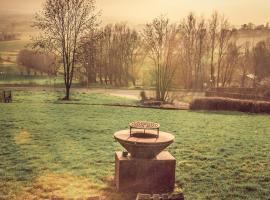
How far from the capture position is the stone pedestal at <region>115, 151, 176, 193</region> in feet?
27.8

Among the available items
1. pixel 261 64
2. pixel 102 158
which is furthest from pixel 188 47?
pixel 102 158

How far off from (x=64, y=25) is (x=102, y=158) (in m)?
27.9

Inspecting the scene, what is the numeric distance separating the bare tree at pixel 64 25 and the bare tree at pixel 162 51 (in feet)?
27.7

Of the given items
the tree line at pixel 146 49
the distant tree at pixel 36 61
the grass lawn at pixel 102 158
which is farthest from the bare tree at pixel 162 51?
the distant tree at pixel 36 61

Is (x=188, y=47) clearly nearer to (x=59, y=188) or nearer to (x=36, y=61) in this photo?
(x=36, y=61)

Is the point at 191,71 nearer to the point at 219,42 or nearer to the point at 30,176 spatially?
the point at 219,42

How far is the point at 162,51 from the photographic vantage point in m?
43.0

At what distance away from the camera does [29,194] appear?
7980 mm

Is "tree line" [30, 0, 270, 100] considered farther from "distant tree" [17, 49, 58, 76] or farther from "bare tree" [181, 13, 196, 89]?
"distant tree" [17, 49, 58, 76]

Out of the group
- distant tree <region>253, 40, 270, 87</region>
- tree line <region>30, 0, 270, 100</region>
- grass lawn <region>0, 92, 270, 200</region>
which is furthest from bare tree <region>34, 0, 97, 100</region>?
distant tree <region>253, 40, 270, 87</region>

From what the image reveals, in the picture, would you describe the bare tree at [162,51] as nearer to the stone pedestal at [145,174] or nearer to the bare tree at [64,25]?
the bare tree at [64,25]

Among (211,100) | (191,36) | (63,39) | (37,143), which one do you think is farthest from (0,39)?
(37,143)

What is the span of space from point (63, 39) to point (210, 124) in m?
22.8

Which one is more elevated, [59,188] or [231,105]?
[231,105]
